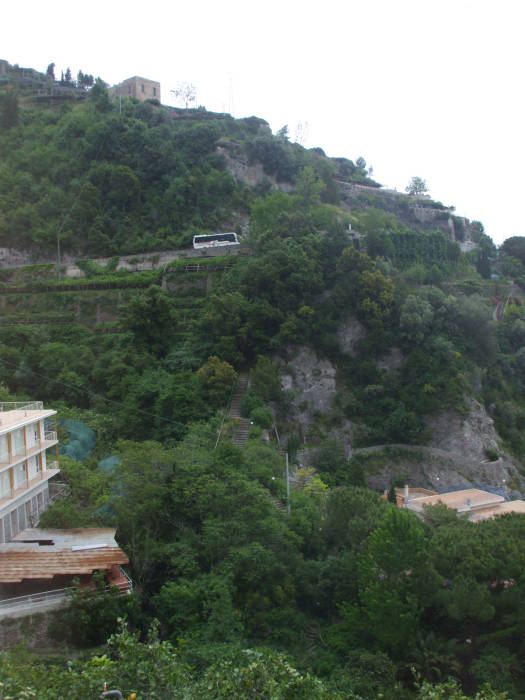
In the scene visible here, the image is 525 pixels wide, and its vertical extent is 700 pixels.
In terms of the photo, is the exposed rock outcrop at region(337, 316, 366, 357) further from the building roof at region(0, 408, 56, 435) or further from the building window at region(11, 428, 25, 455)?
the building window at region(11, 428, 25, 455)

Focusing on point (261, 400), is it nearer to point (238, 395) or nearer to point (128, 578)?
point (238, 395)

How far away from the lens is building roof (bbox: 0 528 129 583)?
1371cm

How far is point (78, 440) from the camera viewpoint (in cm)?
2227

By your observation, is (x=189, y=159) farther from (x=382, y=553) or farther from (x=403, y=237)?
(x=382, y=553)

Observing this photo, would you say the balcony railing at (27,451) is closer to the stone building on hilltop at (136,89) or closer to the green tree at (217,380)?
the green tree at (217,380)

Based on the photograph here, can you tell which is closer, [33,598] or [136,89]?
[33,598]

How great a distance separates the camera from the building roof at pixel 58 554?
540 inches

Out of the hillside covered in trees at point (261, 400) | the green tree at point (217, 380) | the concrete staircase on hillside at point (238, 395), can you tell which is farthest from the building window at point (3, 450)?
the concrete staircase on hillside at point (238, 395)

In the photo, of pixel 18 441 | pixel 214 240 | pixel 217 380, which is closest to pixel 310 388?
pixel 217 380

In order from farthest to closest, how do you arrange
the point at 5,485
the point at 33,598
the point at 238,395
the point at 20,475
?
1. the point at 238,395
2. the point at 20,475
3. the point at 5,485
4. the point at 33,598

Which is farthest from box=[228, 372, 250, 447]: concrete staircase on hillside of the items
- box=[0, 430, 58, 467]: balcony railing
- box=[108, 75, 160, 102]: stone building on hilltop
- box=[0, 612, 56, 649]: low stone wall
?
box=[108, 75, 160, 102]: stone building on hilltop

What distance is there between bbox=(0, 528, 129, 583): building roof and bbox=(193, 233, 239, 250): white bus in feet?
74.2

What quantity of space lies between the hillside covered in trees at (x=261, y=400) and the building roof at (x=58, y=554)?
25.0 inches

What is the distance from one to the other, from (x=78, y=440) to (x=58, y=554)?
8.20 metres
